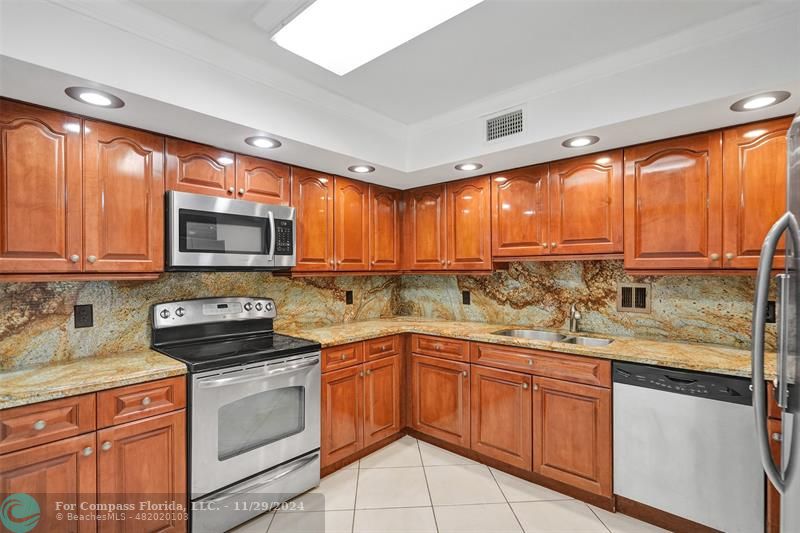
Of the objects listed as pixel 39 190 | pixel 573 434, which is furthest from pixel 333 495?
pixel 39 190

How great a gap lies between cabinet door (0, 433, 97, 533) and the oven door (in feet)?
1.32

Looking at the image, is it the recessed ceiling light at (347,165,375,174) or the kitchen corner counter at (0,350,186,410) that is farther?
the recessed ceiling light at (347,165,375,174)

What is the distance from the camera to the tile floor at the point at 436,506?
205 centimetres

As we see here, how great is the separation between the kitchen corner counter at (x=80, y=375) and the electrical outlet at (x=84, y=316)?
18cm

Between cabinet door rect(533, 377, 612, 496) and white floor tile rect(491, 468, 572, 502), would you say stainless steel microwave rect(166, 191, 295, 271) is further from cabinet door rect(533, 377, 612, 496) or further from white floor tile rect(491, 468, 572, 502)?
white floor tile rect(491, 468, 572, 502)

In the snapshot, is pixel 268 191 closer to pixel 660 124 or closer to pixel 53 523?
pixel 53 523

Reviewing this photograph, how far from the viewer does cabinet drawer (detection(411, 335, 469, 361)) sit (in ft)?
9.14

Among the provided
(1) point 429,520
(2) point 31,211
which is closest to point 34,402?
(2) point 31,211

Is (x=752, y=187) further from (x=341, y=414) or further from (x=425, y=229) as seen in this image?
(x=341, y=414)

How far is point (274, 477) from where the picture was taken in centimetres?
219

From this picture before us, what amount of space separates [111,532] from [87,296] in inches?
46.3

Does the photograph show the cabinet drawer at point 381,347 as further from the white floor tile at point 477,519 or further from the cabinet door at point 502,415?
the white floor tile at point 477,519

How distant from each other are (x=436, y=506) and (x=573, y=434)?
0.91m

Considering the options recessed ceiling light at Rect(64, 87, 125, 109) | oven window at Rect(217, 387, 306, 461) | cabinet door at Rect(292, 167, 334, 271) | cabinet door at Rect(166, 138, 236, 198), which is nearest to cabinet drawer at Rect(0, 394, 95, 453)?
oven window at Rect(217, 387, 306, 461)
